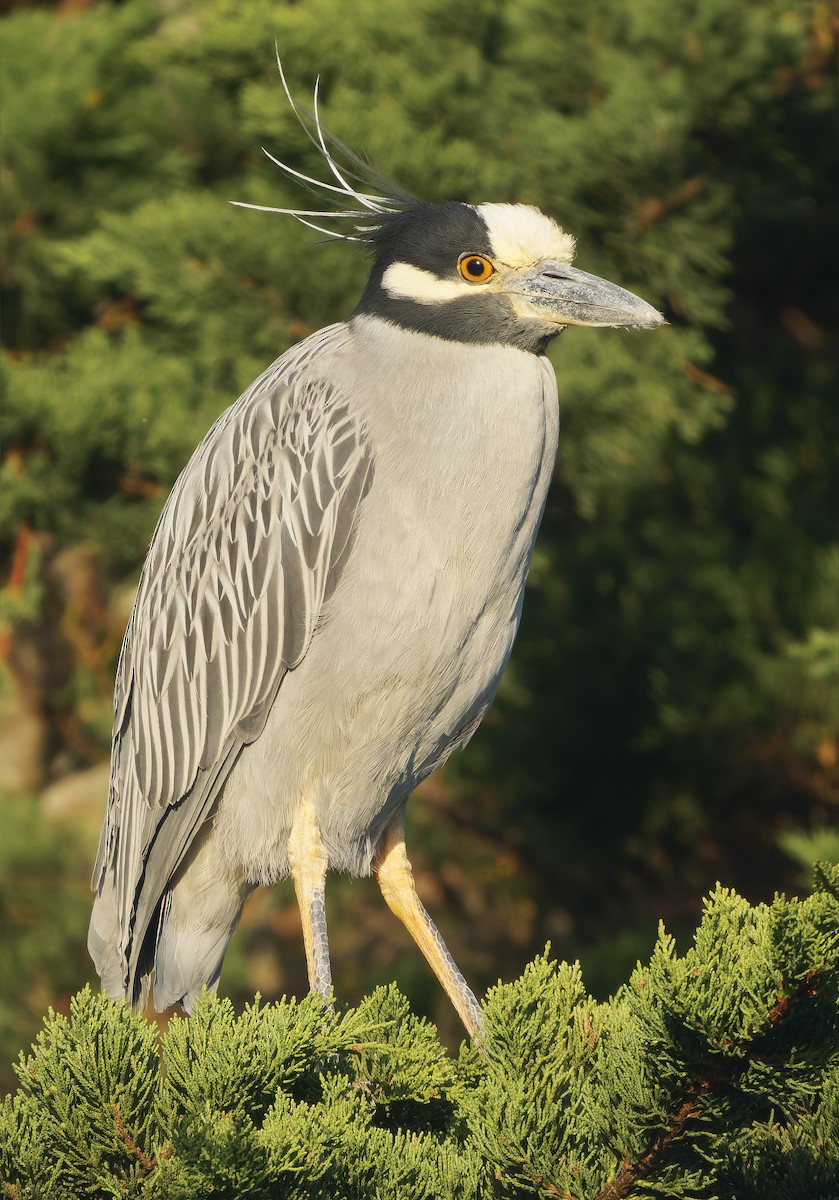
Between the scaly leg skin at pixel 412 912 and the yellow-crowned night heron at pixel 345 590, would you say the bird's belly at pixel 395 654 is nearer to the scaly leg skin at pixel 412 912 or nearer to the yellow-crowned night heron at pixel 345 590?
the yellow-crowned night heron at pixel 345 590

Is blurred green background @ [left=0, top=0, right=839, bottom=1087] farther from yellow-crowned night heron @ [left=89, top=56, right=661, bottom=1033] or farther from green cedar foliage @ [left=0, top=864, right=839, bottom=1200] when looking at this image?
green cedar foliage @ [left=0, top=864, right=839, bottom=1200]

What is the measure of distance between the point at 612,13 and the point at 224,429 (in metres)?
2.56

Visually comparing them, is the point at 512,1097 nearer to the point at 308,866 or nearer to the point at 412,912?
the point at 308,866

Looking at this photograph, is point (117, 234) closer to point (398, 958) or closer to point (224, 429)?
point (224, 429)

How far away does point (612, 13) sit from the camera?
469 cm

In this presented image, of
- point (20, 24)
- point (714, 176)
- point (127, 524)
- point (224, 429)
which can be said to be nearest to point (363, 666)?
point (224, 429)

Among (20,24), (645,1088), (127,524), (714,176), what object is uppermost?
(20,24)

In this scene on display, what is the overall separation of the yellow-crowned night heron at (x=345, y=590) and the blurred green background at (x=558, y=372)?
1.37 metres

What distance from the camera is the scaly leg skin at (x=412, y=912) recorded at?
286 centimetres

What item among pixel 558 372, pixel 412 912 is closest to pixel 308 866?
pixel 412 912

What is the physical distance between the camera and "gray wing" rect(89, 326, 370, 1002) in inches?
110

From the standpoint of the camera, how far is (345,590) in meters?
2.73

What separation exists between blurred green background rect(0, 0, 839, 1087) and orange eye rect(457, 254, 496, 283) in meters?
1.50

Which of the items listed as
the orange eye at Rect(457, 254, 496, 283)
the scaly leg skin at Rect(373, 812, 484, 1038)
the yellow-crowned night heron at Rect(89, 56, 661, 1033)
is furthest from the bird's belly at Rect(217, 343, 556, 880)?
the orange eye at Rect(457, 254, 496, 283)
